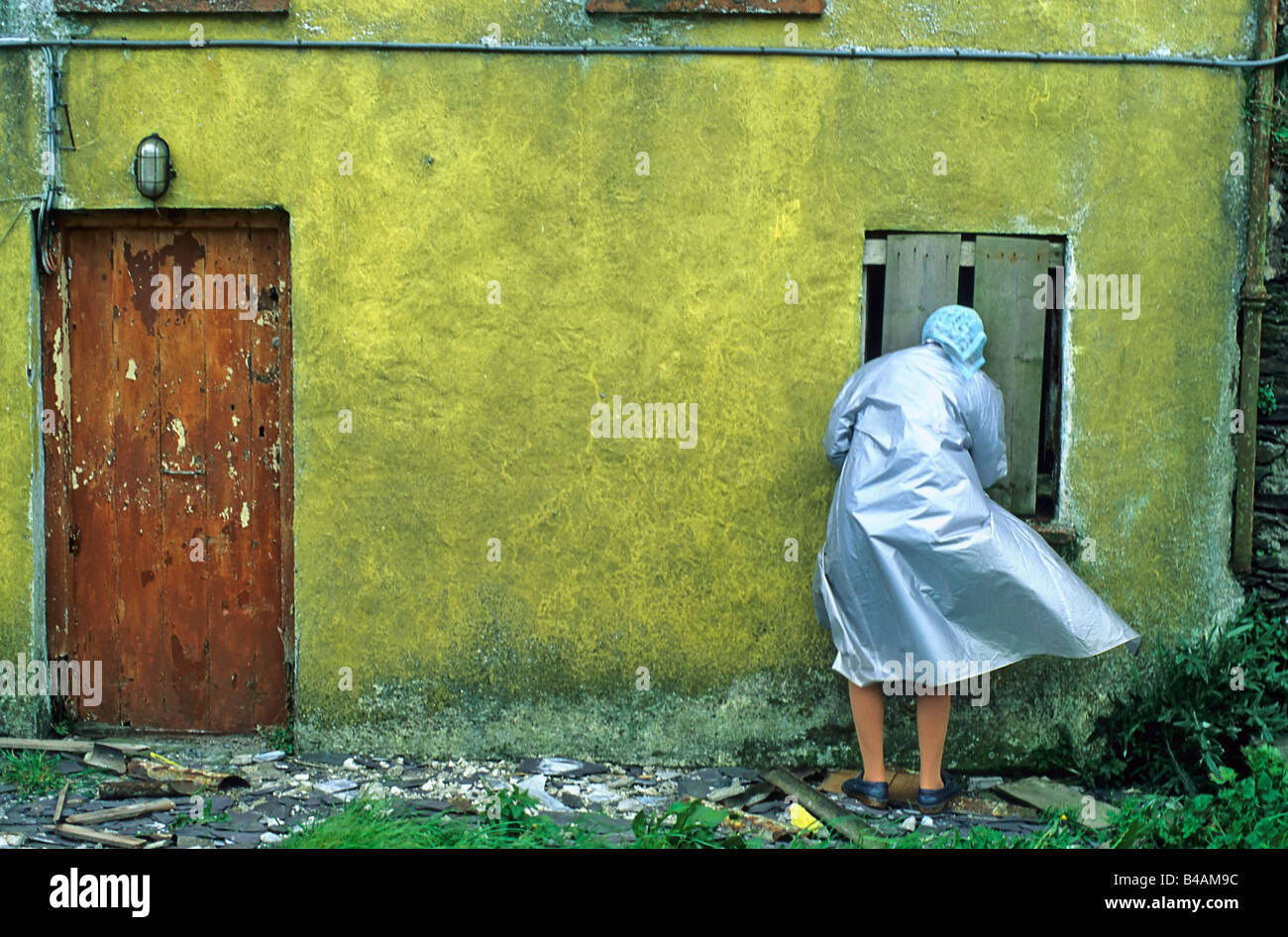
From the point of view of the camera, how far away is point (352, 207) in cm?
520

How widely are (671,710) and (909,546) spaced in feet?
4.33

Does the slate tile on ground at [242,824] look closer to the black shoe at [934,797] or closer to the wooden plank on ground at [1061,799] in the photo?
the black shoe at [934,797]

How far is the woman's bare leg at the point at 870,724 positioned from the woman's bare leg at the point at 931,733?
43mm

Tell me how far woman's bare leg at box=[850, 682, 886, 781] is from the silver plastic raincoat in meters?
0.08

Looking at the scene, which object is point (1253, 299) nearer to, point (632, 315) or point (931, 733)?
point (931, 733)

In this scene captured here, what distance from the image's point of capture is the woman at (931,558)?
4.67 meters

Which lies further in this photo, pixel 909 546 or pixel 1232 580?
pixel 1232 580

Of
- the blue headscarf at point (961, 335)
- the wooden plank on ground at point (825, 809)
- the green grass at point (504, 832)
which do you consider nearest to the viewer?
the green grass at point (504, 832)

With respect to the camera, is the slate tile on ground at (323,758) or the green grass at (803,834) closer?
the green grass at (803,834)

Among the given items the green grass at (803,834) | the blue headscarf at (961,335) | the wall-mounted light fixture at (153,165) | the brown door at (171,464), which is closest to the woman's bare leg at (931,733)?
the green grass at (803,834)

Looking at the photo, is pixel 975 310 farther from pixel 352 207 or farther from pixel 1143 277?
pixel 352 207

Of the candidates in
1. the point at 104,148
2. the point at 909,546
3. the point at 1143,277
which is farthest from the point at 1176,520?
the point at 104,148

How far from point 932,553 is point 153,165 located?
3.51 m

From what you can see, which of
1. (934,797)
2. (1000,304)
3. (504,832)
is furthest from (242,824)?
(1000,304)
